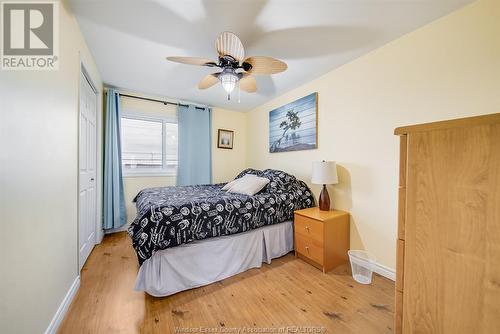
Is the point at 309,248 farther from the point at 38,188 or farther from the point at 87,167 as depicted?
the point at 87,167

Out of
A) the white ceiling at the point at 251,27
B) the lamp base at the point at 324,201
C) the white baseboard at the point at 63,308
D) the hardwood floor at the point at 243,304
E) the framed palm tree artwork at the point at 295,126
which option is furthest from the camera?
the framed palm tree artwork at the point at 295,126

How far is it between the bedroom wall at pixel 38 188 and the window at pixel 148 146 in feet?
5.54

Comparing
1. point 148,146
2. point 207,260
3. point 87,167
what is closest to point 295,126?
point 207,260

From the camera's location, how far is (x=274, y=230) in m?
2.29

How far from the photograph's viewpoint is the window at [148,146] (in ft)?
10.7

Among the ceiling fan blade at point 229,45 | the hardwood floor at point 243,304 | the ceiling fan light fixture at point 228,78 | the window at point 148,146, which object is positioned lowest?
the hardwood floor at point 243,304

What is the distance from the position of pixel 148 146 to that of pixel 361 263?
11.8ft

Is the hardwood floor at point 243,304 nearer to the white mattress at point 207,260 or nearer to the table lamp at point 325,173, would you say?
the white mattress at point 207,260

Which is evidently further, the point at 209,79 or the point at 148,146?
the point at 148,146

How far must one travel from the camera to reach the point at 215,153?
3.98 m

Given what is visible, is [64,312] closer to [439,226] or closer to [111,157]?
[111,157]

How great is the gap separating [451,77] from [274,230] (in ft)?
6.95

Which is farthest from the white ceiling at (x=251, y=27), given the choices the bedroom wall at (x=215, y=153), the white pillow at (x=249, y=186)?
the white pillow at (x=249, y=186)

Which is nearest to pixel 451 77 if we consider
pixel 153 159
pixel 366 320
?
pixel 366 320
